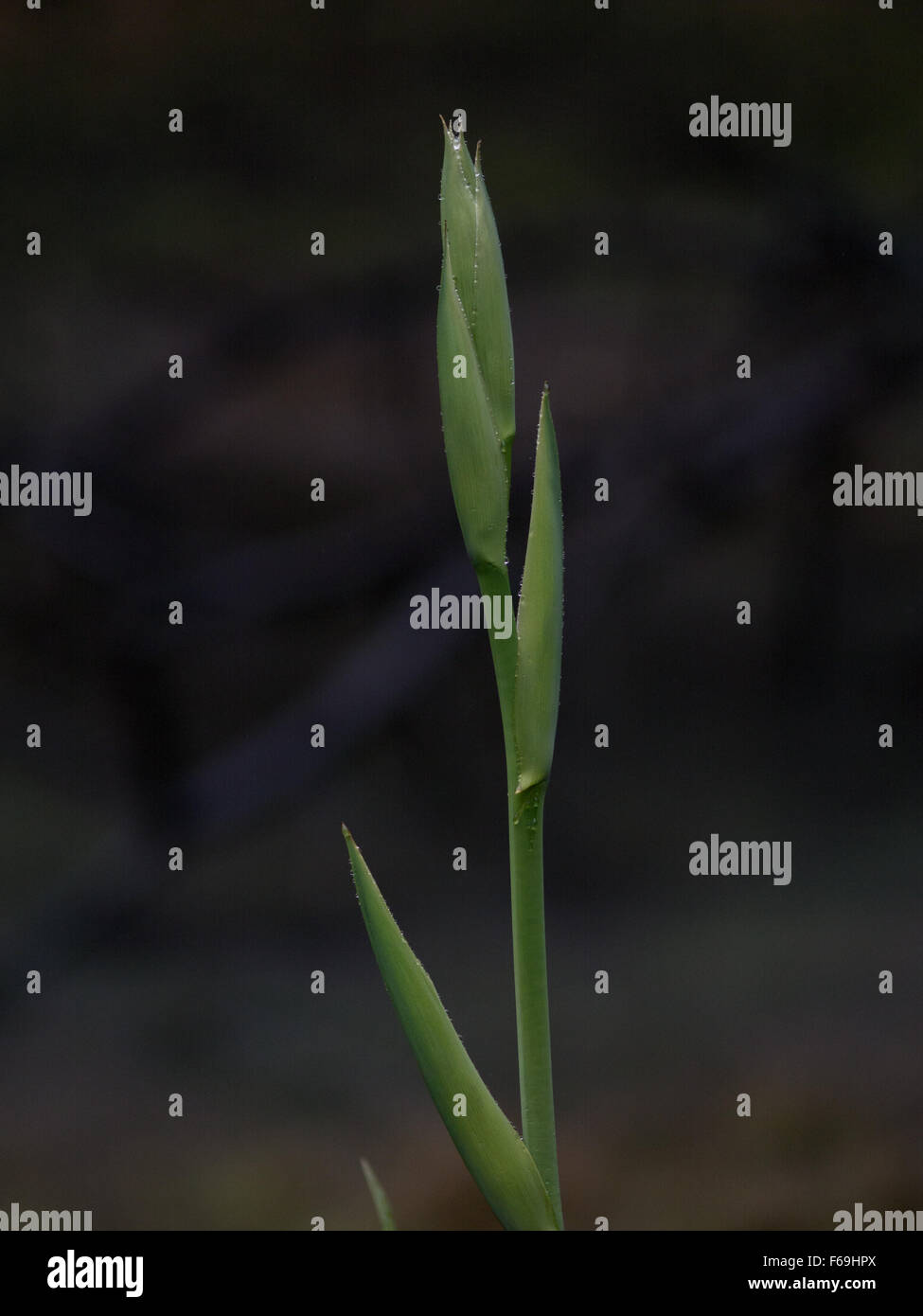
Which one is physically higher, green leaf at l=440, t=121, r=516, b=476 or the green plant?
green leaf at l=440, t=121, r=516, b=476

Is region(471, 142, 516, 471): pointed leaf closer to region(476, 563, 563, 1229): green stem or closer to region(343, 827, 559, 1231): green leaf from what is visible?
region(476, 563, 563, 1229): green stem

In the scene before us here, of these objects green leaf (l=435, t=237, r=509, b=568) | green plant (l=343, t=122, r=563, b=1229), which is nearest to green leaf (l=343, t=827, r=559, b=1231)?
green plant (l=343, t=122, r=563, b=1229)

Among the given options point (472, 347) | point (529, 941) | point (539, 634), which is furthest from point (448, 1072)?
point (472, 347)

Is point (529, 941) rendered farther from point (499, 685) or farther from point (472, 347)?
point (472, 347)

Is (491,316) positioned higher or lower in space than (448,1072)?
higher

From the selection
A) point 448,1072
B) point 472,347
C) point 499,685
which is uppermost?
point 472,347

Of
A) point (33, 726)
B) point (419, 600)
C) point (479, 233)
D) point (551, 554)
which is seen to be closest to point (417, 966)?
point (551, 554)

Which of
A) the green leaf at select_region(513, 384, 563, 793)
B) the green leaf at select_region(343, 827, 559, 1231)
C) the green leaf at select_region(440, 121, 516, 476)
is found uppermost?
the green leaf at select_region(440, 121, 516, 476)

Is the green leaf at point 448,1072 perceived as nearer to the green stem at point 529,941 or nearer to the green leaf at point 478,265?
the green stem at point 529,941
